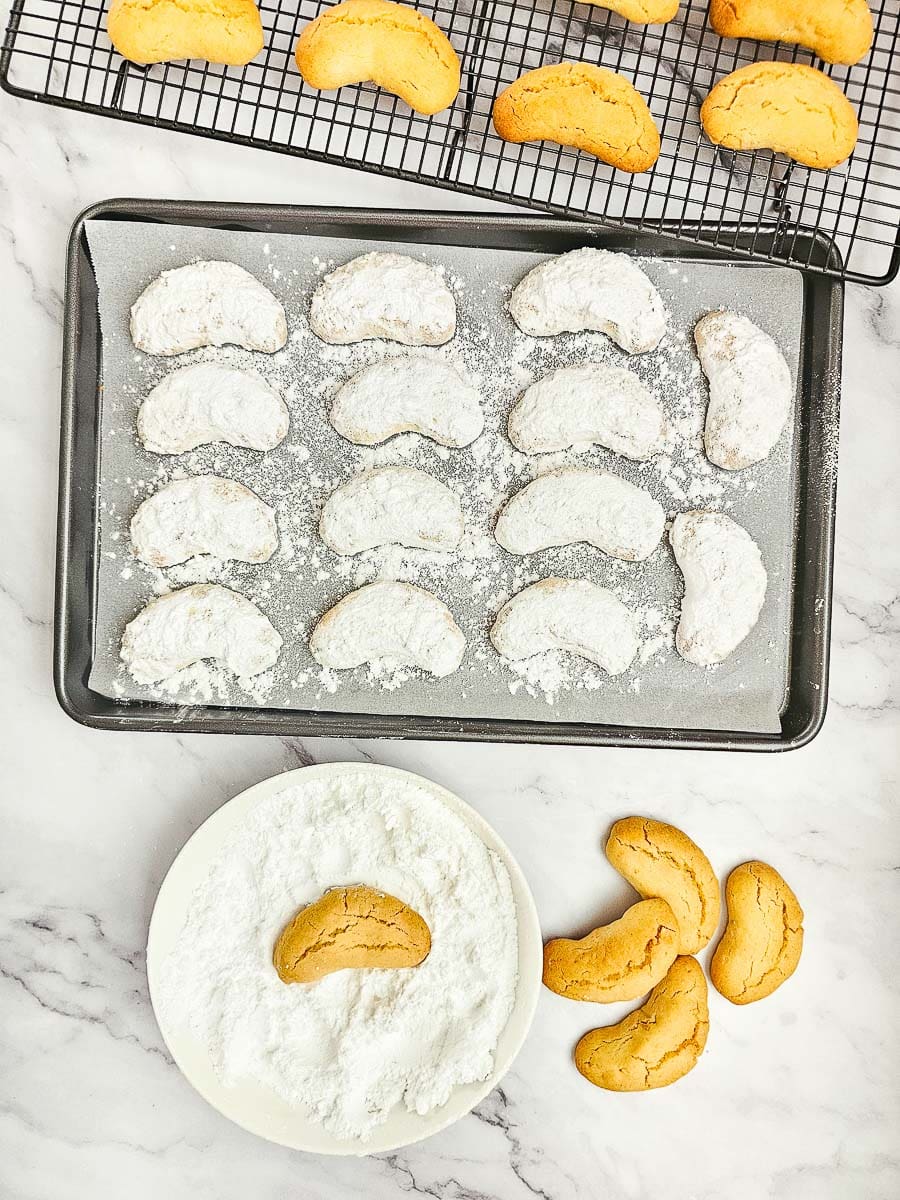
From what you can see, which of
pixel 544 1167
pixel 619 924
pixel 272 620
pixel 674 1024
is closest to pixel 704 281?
pixel 272 620

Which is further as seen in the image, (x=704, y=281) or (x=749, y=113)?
(x=704, y=281)

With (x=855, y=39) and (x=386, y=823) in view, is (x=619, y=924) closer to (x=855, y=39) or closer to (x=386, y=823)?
(x=386, y=823)

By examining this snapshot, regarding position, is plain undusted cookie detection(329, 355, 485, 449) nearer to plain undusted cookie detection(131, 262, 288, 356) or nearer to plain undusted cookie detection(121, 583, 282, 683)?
plain undusted cookie detection(131, 262, 288, 356)

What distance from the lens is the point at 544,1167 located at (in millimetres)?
1160

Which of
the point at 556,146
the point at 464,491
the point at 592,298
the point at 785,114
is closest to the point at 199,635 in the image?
the point at 464,491

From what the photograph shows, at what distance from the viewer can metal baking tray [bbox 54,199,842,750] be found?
1072 millimetres

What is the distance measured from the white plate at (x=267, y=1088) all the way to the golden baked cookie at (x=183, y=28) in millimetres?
748

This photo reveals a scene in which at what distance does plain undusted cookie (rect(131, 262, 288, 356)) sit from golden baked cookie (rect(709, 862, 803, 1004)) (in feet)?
2.73

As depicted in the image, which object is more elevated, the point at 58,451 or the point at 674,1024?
the point at 58,451

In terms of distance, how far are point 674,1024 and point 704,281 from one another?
84cm

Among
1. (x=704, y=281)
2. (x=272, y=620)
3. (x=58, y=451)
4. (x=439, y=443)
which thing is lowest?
(x=272, y=620)

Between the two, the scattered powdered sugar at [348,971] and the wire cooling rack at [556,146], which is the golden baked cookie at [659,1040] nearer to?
the scattered powdered sugar at [348,971]

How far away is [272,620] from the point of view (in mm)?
1103

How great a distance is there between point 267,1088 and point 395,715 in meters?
0.44
